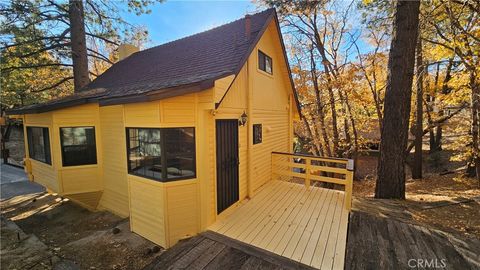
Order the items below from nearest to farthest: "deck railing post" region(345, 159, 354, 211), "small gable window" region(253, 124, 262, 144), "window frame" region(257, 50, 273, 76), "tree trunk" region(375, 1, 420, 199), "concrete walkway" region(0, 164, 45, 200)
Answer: "deck railing post" region(345, 159, 354, 211)
"tree trunk" region(375, 1, 420, 199)
"small gable window" region(253, 124, 262, 144)
"window frame" region(257, 50, 273, 76)
"concrete walkway" region(0, 164, 45, 200)

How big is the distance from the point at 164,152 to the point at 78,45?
868 cm

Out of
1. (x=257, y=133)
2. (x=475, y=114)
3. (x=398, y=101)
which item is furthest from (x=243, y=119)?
(x=475, y=114)

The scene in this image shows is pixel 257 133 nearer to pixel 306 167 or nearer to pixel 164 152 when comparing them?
pixel 306 167

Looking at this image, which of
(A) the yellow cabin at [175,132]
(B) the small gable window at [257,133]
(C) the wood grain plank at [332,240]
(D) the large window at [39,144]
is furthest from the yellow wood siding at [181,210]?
(D) the large window at [39,144]

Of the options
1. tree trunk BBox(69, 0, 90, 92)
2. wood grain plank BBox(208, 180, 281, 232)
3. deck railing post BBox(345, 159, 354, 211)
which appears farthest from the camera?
tree trunk BBox(69, 0, 90, 92)

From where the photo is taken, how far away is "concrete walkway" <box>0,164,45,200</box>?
8.34 m

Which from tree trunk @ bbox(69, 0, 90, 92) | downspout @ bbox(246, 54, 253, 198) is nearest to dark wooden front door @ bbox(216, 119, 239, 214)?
downspout @ bbox(246, 54, 253, 198)

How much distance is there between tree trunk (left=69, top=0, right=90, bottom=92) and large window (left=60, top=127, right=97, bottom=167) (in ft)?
14.3

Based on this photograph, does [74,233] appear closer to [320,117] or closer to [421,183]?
[320,117]

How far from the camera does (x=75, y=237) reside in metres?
4.84

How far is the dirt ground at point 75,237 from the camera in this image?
3.72 metres

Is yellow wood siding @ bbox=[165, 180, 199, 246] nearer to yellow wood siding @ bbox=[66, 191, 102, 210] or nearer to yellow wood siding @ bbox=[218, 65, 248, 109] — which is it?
yellow wood siding @ bbox=[218, 65, 248, 109]

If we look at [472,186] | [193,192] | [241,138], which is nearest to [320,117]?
[472,186]

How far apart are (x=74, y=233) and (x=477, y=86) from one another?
12893 millimetres
